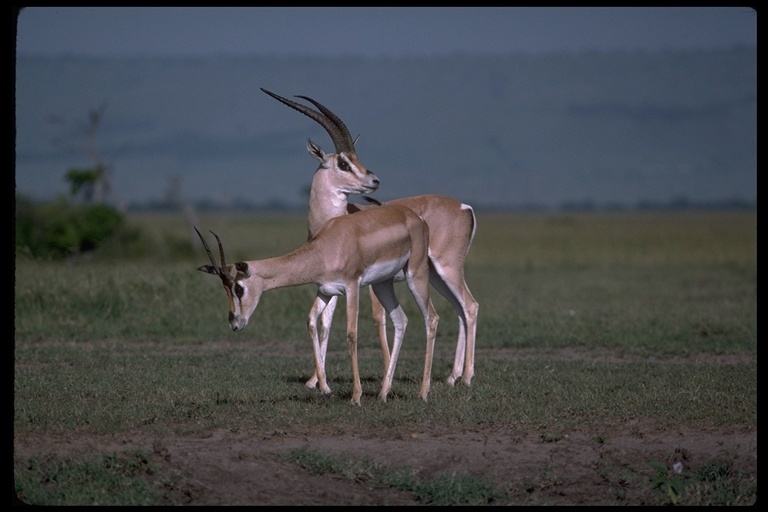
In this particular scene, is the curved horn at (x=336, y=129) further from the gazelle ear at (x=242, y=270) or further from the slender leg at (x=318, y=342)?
the gazelle ear at (x=242, y=270)

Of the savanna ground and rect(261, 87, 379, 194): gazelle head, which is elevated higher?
rect(261, 87, 379, 194): gazelle head

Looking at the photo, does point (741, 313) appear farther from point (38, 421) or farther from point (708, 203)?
point (708, 203)

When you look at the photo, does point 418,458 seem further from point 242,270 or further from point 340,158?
point 340,158

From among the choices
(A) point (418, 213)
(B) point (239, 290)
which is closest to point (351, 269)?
(B) point (239, 290)

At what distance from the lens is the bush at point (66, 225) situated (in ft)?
68.5

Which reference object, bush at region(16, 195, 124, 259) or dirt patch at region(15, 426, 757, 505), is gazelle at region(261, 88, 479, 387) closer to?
dirt patch at region(15, 426, 757, 505)

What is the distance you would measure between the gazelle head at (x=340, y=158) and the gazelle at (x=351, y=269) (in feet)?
1.93

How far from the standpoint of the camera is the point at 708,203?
132m

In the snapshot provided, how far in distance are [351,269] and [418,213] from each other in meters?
1.68

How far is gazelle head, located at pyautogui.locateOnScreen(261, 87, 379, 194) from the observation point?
9.61 meters

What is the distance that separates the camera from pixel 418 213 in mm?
9930

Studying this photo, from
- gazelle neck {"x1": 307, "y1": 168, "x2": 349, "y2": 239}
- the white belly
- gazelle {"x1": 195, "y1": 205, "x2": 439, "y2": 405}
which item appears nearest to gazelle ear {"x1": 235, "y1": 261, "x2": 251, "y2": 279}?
gazelle {"x1": 195, "y1": 205, "x2": 439, "y2": 405}

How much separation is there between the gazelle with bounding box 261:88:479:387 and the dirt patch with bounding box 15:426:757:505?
192 cm
